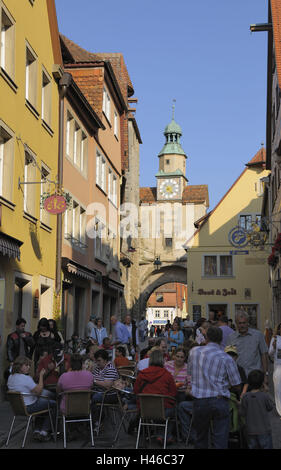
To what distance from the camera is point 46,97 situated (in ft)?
58.2

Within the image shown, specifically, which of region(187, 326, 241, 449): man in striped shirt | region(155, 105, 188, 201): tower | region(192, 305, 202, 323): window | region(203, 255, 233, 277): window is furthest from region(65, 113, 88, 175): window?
region(155, 105, 188, 201): tower

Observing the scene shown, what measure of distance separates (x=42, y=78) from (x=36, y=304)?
5780 mm

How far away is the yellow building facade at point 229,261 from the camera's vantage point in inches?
1645

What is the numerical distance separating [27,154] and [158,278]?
47815 millimetres

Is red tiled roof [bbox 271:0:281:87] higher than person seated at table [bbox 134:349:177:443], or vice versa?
red tiled roof [bbox 271:0:281:87]

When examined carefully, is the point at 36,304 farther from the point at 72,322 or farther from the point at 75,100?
the point at 75,100

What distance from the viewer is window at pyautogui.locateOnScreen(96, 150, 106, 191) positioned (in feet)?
80.4

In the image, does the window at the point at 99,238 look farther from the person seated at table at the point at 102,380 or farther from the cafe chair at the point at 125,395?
the person seated at table at the point at 102,380

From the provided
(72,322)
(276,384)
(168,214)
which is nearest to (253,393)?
(276,384)

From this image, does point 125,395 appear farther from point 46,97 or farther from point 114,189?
point 114,189

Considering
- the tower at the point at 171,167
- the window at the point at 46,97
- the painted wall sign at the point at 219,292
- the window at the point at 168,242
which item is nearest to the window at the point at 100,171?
the window at the point at 46,97

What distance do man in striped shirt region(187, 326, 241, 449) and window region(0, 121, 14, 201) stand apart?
315 inches

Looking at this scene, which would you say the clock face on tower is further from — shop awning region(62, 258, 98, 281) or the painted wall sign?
shop awning region(62, 258, 98, 281)

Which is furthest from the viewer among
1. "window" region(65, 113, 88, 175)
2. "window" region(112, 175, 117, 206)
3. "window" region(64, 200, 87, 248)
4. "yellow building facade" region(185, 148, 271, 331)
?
"yellow building facade" region(185, 148, 271, 331)
